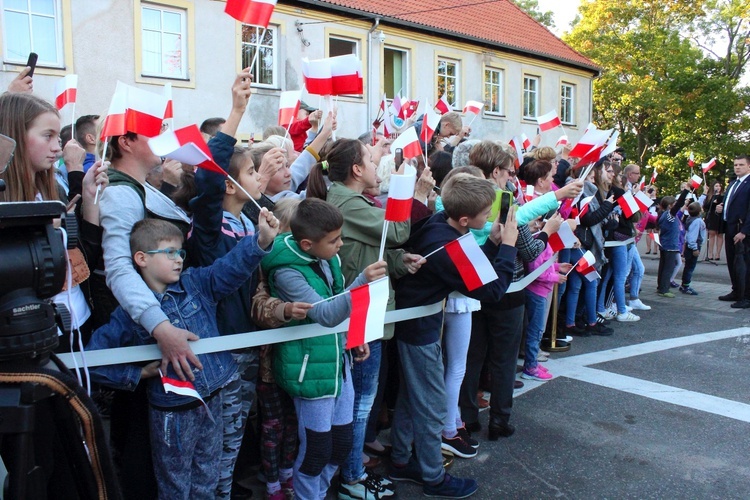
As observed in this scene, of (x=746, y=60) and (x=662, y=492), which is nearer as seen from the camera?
(x=662, y=492)

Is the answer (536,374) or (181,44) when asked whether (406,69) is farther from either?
(536,374)

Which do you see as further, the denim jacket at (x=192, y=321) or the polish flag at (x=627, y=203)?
the polish flag at (x=627, y=203)

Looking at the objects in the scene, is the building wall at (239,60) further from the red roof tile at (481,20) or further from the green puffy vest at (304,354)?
the green puffy vest at (304,354)

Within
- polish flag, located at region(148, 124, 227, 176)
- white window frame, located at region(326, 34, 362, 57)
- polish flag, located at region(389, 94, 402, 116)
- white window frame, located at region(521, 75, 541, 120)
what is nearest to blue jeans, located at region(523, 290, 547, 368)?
polish flag, located at region(389, 94, 402, 116)

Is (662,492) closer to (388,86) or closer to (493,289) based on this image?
(493,289)

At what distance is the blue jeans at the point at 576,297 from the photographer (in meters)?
7.11

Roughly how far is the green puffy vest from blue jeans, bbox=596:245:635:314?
5755 millimetres

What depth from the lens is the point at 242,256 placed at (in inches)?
107

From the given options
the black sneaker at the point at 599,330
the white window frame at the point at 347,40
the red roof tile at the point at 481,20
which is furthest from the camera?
the red roof tile at the point at 481,20

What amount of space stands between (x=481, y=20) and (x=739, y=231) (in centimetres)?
1604

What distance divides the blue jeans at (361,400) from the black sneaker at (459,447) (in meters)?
0.65

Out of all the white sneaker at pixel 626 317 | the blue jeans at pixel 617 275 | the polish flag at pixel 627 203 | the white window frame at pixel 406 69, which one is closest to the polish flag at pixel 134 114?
the polish flag at pixel 627 203

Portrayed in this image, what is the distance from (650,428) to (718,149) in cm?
2573

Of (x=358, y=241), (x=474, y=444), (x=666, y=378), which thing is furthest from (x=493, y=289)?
(x=666, y=378)
